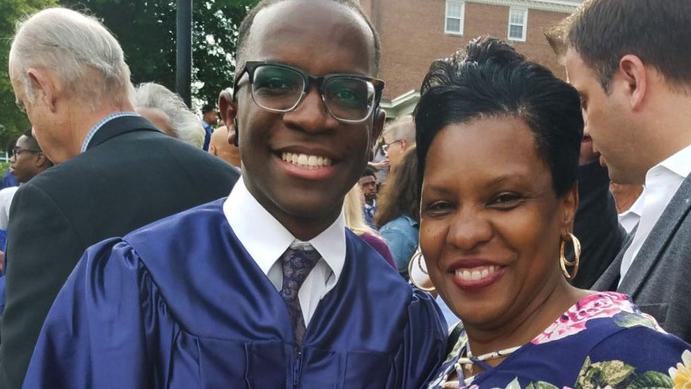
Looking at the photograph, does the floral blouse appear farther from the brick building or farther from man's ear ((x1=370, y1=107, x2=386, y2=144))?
the brick building

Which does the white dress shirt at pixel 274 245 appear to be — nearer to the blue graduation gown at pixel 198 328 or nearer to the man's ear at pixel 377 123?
the blue graduation gown at pixel 198 328

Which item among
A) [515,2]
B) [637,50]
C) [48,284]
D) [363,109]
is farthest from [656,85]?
[515,2]

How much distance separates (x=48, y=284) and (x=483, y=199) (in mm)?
1361

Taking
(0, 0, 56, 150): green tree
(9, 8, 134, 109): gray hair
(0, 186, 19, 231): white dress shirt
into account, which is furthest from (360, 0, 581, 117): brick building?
(9, 8, 134, 109): gray hair

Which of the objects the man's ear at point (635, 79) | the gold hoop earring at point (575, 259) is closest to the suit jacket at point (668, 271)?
the gold hoop earring at point (575, 259)

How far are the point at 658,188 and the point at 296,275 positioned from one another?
1155 mm

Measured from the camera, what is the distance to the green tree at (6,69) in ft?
68.0

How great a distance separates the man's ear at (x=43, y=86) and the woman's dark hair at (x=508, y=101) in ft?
5.17

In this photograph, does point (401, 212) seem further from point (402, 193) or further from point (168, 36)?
point (168, 36)

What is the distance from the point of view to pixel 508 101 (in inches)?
63.0

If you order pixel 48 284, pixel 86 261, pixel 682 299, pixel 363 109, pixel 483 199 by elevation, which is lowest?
pixel 48 284

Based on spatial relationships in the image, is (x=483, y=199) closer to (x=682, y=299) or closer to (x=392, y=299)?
(x=392, y=299)

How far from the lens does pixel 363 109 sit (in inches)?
69.8

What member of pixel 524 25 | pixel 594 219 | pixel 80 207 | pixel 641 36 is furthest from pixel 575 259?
pixel 524 25
